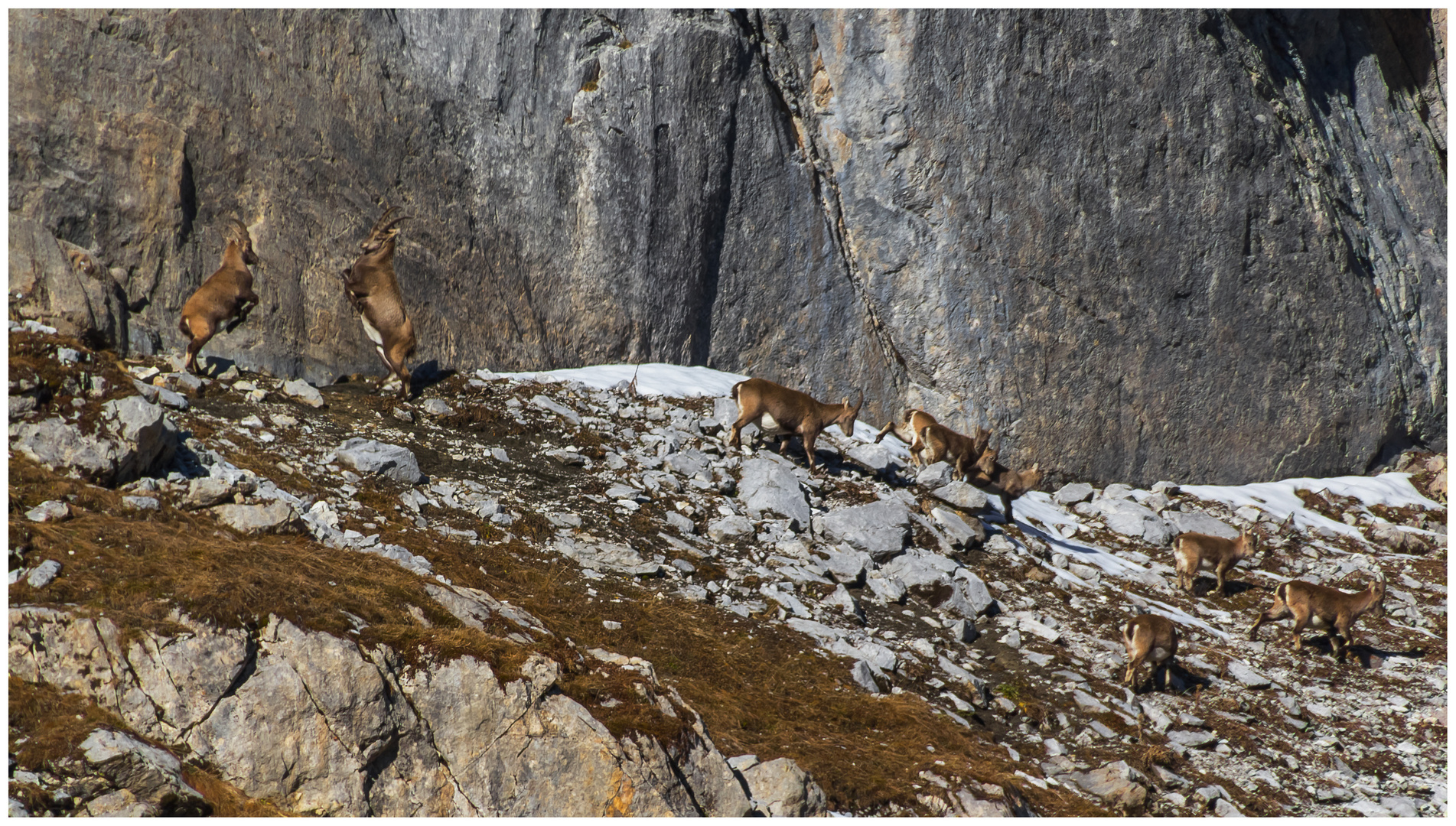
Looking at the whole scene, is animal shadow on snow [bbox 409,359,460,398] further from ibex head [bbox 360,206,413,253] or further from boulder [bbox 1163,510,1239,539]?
boulder [bbox 1163,510,1239,539]

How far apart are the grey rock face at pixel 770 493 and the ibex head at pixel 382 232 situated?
6.46m

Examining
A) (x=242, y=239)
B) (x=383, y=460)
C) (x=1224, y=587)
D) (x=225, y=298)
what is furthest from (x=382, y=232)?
(x=1224, y=587)

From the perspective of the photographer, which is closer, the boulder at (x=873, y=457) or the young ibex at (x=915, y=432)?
the boulder at (x=873, y=457)

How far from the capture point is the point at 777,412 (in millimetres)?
14602

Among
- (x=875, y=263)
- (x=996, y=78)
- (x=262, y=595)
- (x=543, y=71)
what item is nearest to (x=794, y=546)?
(x=262, y=595)

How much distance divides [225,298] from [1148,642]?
1272cm

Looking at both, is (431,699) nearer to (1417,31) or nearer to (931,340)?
(931,340)

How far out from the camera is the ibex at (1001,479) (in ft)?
53.4

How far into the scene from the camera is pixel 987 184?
59.6 feet

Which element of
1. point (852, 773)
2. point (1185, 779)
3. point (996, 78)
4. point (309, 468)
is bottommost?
point (1185, 779)

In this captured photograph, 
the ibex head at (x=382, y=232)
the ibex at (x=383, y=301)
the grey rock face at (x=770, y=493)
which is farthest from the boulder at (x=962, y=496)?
the ibex head at (x=382, y=232)

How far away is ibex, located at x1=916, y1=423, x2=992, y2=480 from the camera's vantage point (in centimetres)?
1620

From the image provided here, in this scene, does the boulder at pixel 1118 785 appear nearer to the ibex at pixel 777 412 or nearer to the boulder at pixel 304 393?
the ibex at pixel 777 412

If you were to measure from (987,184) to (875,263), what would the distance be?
2566mm
